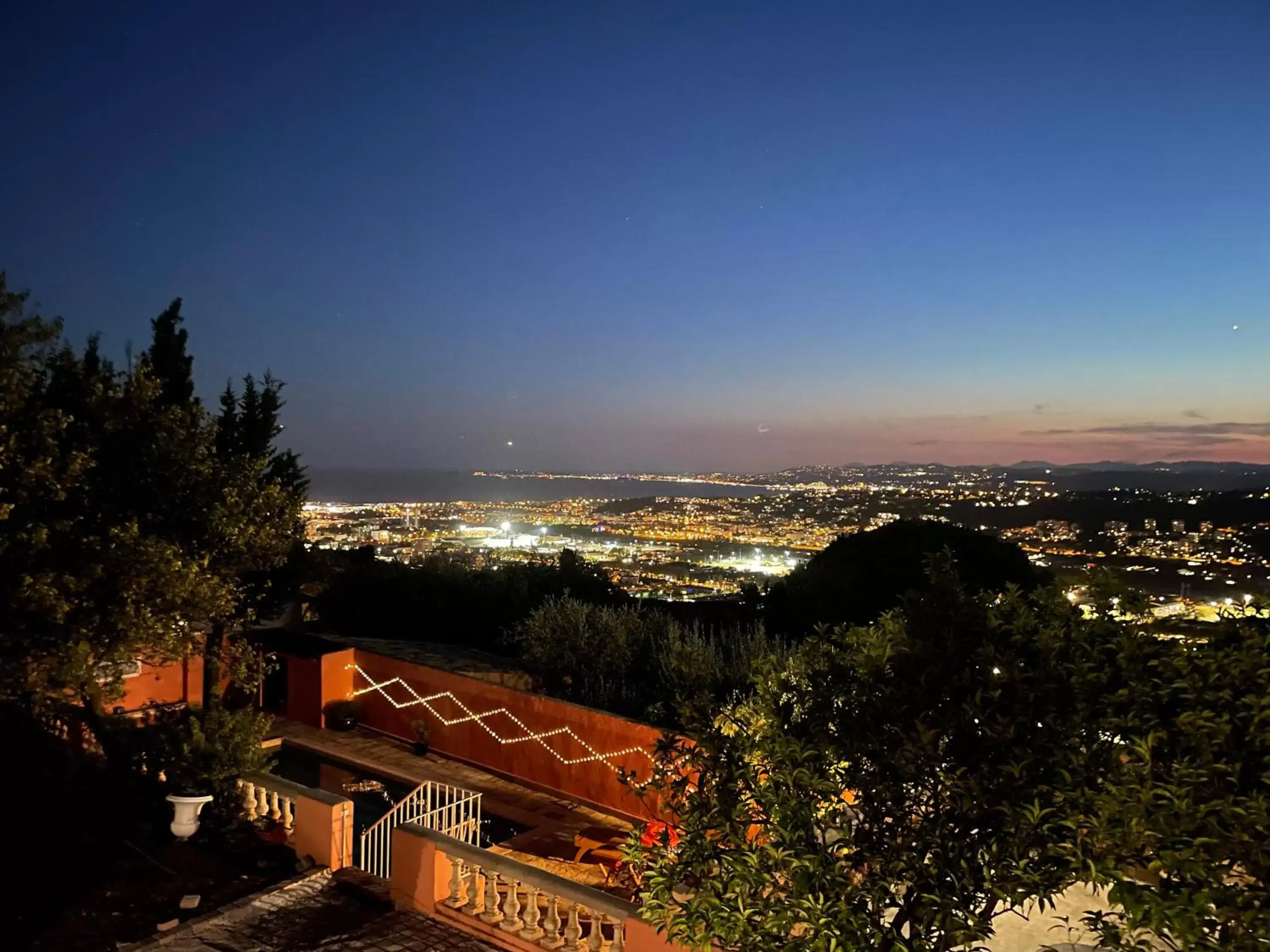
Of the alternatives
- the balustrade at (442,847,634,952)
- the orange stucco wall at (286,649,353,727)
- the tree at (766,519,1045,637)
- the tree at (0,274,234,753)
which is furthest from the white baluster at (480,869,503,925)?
the tree at (766,519,1045,637)

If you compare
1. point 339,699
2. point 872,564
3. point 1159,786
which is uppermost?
point 1159,786

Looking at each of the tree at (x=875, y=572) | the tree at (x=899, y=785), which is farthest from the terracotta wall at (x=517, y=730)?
the tree at (x=875, y=572)

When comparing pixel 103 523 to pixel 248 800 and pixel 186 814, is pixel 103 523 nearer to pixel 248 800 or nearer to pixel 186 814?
pixel 186 814

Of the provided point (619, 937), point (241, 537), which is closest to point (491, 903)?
point (619, 937)

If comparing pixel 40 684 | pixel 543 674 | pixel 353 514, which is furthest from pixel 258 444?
pixel 353 514

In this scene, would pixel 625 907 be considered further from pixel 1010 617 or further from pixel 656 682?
pixel 656 682
